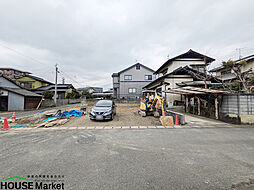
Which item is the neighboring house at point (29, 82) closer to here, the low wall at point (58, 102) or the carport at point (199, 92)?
the low wall at point (58, 102)

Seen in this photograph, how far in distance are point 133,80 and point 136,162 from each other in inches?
1004

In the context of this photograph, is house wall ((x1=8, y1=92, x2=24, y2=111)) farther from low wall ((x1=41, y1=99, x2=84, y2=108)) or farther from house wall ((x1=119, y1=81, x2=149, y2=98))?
house wall ((x1=119, y1=81, x2=149, y2=98))

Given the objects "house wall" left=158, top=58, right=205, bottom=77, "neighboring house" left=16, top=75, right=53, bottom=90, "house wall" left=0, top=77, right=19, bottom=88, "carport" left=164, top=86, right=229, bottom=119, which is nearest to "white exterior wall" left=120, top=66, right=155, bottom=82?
"house wall" left=158, top=58, right=205, bottom=77

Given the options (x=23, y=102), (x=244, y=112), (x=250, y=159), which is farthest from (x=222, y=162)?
(x=23, y=102)

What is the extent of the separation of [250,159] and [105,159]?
3.77 m

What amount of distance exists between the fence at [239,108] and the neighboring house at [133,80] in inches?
795

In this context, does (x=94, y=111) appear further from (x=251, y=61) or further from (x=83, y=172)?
(x=251, y=61)

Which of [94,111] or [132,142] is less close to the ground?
[94,111]

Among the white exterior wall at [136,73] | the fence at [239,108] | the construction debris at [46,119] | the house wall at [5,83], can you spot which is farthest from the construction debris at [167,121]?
the house wall at [5,83]

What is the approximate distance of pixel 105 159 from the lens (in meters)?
2.92

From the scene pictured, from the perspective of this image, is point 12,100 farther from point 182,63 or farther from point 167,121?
point 182,63

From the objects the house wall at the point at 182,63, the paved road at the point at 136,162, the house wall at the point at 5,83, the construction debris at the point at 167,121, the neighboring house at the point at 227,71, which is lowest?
the paved road at the point at 136,162

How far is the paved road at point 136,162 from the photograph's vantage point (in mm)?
2102

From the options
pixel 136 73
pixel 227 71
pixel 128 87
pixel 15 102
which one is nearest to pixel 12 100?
pixel 15 102
